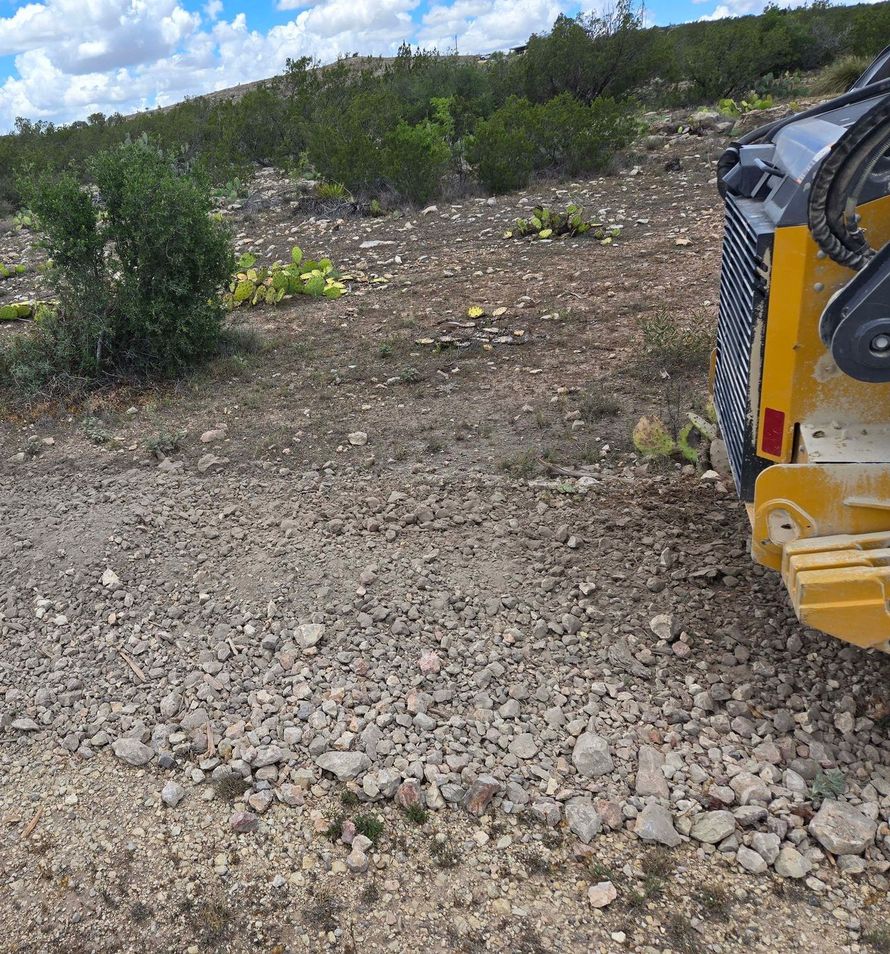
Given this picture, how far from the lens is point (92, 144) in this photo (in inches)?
796

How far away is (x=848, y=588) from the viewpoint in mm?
2119

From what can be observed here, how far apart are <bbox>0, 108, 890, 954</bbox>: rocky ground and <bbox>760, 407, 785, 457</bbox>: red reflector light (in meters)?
0.84

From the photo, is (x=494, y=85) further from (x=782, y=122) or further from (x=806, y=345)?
(x=806, y=345)

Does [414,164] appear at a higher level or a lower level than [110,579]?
higher

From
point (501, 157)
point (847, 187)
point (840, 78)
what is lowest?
point (501, 157)

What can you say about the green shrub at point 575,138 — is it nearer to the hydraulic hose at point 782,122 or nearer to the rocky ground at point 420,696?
the rocky ground at point 420,696

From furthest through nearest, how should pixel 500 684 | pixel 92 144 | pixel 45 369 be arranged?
pixel 92 144 → pixel 45 369 → pixel 500 684

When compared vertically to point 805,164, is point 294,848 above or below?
below

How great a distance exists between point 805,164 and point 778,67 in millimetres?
19526

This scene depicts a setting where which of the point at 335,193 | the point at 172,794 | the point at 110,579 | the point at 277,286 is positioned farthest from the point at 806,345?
the point at 335,193

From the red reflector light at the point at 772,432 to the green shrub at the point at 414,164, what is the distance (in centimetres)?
917

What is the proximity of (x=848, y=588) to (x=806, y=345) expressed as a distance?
2.26 feet

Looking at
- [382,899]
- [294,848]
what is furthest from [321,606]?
[382,899]

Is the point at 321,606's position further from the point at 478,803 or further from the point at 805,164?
the point at 805,164
